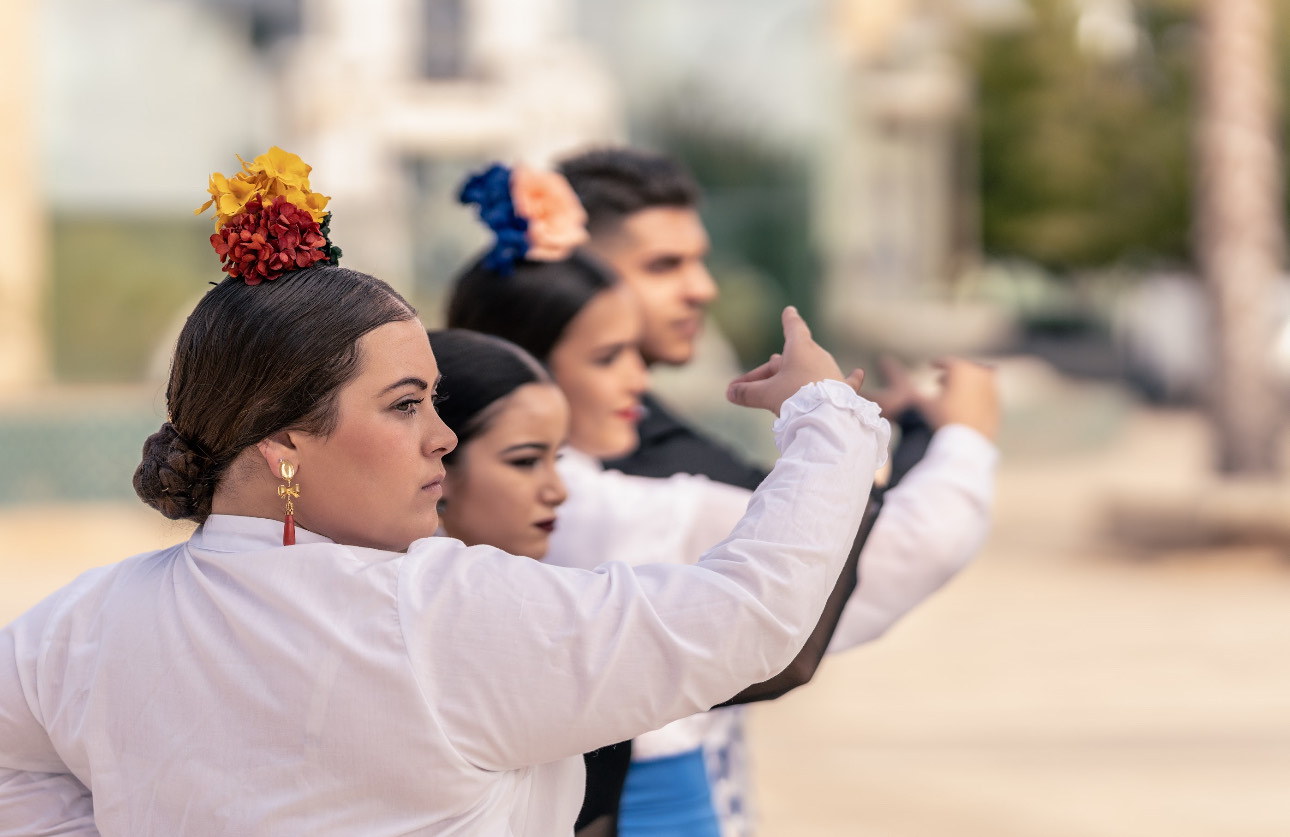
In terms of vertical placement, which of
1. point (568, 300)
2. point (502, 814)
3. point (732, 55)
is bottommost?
point (502, 814)

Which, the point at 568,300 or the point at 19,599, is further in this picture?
the point at 19,599

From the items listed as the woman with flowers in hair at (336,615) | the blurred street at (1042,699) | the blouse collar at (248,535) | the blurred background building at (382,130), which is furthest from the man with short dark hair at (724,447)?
the blurred background building at (382,130)

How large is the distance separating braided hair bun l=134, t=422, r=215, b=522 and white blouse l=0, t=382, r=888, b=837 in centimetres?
8

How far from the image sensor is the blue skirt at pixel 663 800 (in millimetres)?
2285

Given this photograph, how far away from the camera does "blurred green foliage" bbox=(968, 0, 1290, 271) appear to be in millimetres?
23266

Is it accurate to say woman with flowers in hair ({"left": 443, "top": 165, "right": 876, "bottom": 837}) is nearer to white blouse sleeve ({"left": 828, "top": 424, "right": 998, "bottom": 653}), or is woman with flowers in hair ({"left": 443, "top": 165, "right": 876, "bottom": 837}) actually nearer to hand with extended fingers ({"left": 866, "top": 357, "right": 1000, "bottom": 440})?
white blouse sleeve ({"left": 828, "top": 424, "right": 998, "bottom": 653})

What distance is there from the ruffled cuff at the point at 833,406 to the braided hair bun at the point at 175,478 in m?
0.59

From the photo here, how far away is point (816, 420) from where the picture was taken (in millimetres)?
1594

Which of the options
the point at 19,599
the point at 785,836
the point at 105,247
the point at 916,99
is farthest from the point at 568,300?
the point at 916,99

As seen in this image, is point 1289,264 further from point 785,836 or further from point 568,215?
point 568,215

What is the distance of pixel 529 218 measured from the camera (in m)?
2.45

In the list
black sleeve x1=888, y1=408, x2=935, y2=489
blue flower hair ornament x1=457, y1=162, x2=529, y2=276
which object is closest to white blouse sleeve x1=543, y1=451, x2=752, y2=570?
black sleeve x1=888, y1=408, x2=935, y2=489

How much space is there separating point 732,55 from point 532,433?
428 inches

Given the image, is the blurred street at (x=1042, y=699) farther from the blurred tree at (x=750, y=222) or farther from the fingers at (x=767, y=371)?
the blurred tree at (x=750, y=222)
